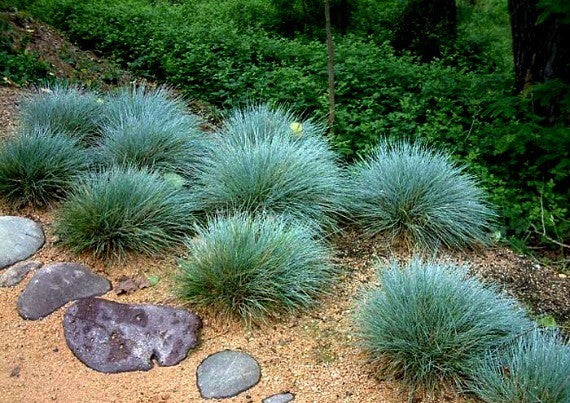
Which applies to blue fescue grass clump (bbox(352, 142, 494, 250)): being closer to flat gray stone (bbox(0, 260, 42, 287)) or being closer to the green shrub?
the green shrub

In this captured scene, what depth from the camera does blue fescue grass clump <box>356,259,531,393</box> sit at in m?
2.57

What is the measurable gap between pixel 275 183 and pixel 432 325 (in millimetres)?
1492

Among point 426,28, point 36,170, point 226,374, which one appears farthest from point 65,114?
point 426,28

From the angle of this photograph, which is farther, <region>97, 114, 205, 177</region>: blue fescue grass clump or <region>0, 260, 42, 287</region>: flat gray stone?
<region>97, 114, 205, 177</region>: blue fescue grass clump

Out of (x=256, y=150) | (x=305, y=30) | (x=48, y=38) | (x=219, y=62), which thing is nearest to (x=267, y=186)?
(x=256, y=150)

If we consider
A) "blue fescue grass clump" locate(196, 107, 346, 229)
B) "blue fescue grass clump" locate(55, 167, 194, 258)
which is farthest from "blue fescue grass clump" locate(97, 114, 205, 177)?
"blue fescue grass clump" locate(55, 167, 194, 258)

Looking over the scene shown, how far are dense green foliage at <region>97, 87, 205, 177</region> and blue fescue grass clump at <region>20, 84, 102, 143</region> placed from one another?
Answer: 0.14 metres

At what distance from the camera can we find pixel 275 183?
12.3ft

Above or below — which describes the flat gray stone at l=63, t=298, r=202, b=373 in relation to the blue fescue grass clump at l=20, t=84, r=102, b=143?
below

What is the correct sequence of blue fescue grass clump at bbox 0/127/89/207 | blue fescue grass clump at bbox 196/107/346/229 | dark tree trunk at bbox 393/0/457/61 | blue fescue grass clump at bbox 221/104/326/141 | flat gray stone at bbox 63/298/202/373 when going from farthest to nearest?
1. dark tree trunk at bbox 393/0/457/61
2. blue fescue grass clump at bbox 221/104/326/141
3. blue fescue grass clump at bbox 0/127/89/207
4. blue fescue grass clump at bbox 196/107/346/229
5. flat gray stone at bbox 63/298/202/373

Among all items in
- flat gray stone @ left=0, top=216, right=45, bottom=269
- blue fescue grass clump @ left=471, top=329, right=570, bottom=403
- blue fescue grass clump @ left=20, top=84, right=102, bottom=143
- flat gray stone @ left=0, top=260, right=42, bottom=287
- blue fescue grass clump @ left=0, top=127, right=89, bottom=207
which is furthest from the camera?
blue fescue grass clump @ left=20, top=84, right=102, bottom=143

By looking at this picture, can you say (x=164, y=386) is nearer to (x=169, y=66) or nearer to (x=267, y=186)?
(x=267, y=186)

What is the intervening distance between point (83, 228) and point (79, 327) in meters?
0.73

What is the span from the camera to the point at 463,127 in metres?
5.46
